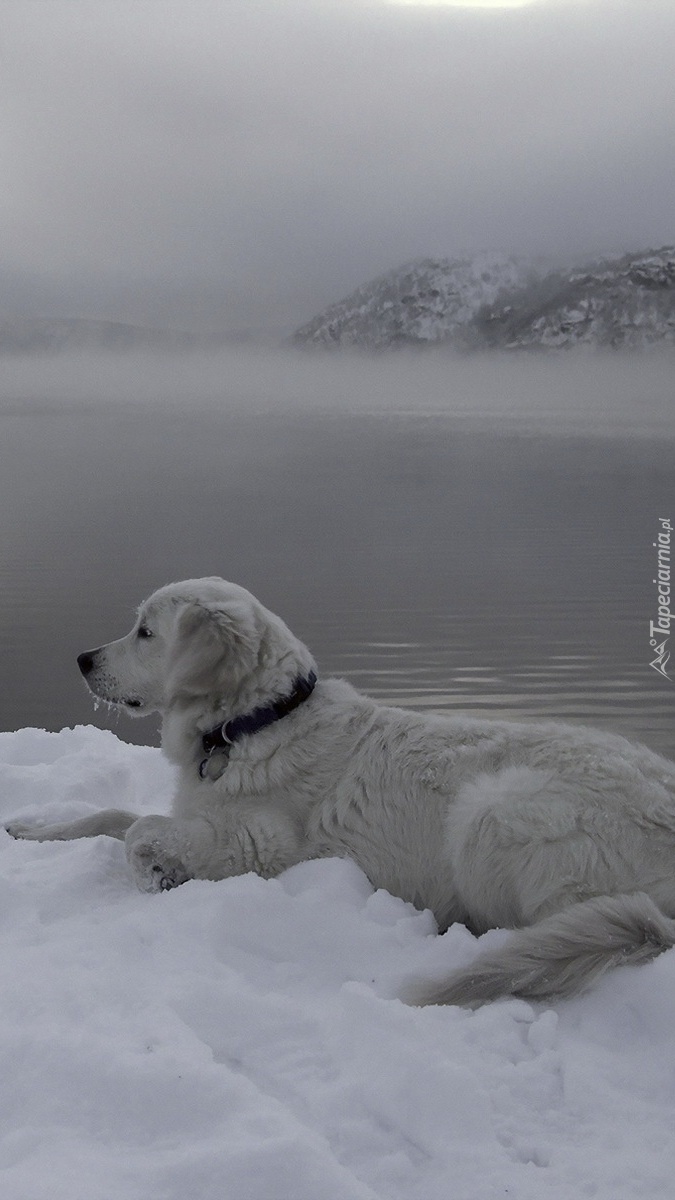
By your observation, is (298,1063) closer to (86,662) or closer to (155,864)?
(155,864)

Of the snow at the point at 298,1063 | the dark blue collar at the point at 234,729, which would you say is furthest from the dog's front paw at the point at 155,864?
the dark blue collar at the point at 234,729

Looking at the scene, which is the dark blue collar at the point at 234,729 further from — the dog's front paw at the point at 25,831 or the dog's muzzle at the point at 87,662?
the dog's front paw at the point at 25,831

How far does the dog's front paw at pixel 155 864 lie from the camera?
18.1 feet

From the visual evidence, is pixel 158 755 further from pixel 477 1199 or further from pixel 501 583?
pixel 501 583

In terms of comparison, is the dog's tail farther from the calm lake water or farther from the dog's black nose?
the calm lake water

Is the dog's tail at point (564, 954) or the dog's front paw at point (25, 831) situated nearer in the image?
the dog's tail at point (564, 954)

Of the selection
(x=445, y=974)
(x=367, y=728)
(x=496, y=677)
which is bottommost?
(x=496, y=677)

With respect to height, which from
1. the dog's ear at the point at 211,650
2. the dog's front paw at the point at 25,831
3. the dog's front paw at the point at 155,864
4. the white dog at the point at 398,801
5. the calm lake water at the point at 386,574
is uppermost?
the dog's ear at the point at 211,650

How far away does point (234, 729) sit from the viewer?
5.98 meters

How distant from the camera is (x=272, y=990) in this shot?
13.9ft

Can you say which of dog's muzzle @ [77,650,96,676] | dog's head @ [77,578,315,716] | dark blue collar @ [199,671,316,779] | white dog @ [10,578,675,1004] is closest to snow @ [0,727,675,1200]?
white dog @ [10,578,675,1004]

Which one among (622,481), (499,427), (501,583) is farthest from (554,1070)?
(499,427)

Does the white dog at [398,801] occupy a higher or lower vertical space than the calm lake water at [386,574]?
higher

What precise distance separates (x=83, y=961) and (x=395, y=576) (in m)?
26.0
